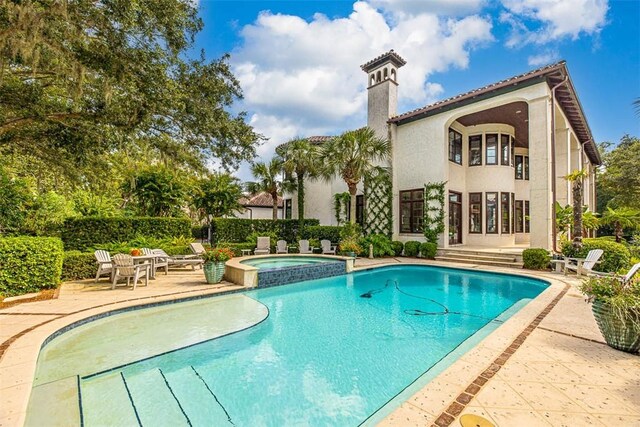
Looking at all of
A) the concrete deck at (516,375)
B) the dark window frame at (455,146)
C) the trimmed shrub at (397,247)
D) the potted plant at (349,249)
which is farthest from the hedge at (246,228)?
the concrete deck at (516,375)

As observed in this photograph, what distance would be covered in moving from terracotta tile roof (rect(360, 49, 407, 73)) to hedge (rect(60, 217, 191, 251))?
14.5 m

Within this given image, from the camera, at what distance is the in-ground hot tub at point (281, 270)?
8.43m

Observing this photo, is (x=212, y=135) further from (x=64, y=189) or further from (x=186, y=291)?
(x=64, y=189)

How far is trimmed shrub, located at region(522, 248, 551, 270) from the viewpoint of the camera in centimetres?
1103

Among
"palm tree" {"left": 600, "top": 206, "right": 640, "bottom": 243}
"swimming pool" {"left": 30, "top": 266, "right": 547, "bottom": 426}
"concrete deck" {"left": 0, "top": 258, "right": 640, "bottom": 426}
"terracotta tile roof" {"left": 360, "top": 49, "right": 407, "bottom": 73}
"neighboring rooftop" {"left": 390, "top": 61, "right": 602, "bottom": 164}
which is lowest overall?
"swimming pool" {"left": 30, "top": 266, "right": 547, "bottom": 426}

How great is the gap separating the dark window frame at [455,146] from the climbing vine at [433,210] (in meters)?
2.07

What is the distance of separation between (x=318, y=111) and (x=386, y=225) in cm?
802

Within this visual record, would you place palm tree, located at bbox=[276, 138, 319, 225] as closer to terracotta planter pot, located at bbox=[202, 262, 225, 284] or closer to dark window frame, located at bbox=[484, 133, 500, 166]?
dark window frame, located at bbox=[484, 133, 500, 166]

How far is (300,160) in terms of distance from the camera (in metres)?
17.1

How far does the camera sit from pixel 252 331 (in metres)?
5.41

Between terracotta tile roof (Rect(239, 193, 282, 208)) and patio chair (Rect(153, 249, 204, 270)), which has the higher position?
terracotta tile roof (Rect(239, 193, 282, 208))

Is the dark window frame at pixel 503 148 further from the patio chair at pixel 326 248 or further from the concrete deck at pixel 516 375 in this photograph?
the concrete deck at pixel 516 375

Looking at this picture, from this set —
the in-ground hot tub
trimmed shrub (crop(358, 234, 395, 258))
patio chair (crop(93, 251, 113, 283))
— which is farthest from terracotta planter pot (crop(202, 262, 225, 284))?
trimmed shrub (crop(358, 234, 395, 258))

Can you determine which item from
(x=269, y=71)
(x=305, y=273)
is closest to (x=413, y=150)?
(x=269, y=71)
